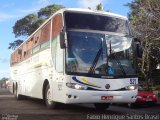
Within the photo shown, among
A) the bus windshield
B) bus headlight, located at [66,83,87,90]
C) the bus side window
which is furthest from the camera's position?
the bus side window

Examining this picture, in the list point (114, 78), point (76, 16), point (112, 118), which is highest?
point (76, 16)

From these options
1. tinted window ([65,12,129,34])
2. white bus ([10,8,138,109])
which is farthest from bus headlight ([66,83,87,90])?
tinted window ([65,12,129,34])

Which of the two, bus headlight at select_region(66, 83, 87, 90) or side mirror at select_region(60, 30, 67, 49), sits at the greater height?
side mirror at select_region(60, 30, 67, 49)

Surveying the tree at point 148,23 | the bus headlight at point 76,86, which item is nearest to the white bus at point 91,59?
the bus headlight at point 76,86

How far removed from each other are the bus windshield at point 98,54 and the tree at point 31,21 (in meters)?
45.2

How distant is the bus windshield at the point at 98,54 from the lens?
14.3 meters

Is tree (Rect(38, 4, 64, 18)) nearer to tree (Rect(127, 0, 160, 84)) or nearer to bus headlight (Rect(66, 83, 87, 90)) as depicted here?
tree (Rect(127, 0, 160, 84))

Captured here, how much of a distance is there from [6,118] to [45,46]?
5.06 m

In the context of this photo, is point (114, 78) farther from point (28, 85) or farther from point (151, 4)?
point (151, 4)

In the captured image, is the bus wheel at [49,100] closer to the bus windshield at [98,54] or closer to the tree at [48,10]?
the bus windshield at [98,54]

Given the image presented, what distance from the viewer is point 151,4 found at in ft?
100

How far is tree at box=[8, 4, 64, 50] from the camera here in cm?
6016

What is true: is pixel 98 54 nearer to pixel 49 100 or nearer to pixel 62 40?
pixel 62 40

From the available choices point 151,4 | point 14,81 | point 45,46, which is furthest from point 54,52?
point 151,4
